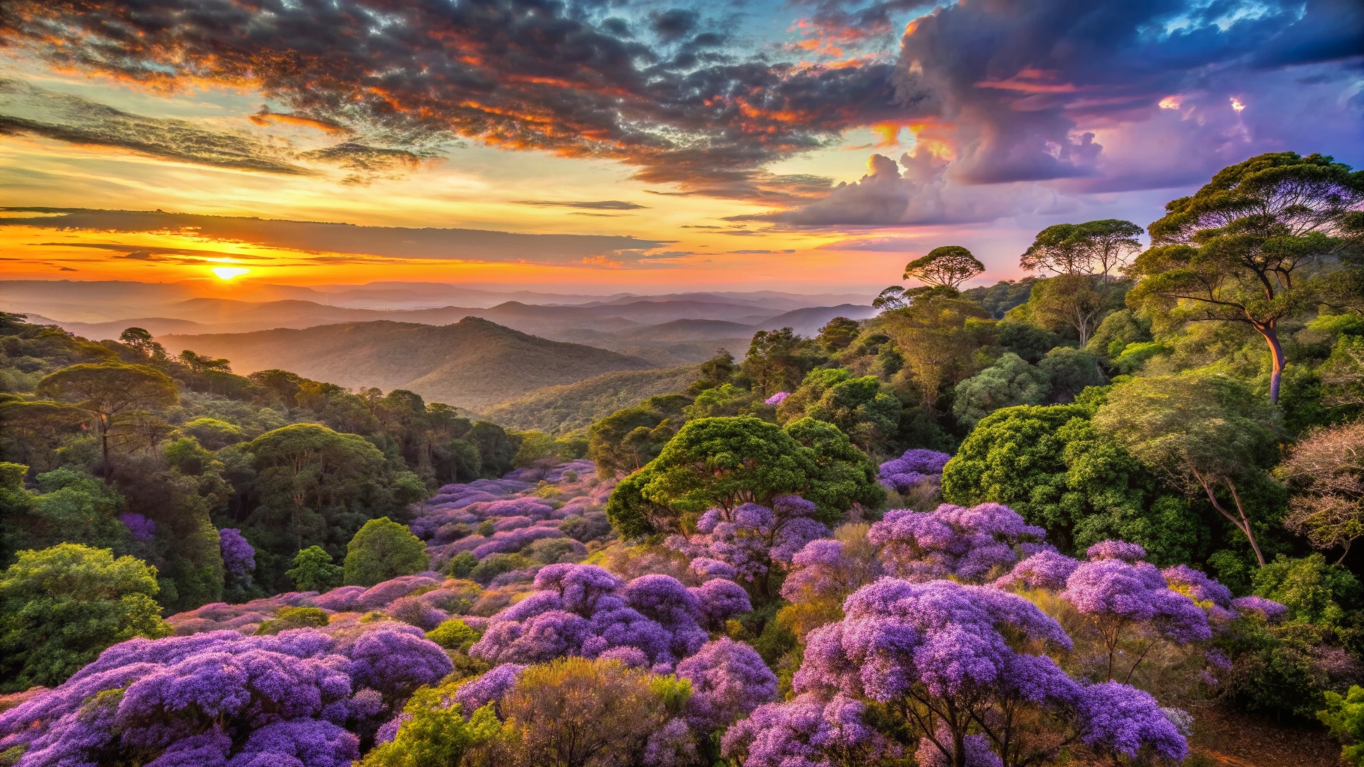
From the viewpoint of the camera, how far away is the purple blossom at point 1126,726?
6.85 meters

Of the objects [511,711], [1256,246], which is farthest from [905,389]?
[511,711]

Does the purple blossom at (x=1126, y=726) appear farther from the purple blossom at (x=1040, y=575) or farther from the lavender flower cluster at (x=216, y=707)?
Result: the lavender flower cluster at (x=216, y=707)

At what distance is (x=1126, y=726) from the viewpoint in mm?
6910

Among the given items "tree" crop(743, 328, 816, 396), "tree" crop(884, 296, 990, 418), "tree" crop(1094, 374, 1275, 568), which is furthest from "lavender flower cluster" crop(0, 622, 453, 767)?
"tree" crop(743, 328, 816, 396)

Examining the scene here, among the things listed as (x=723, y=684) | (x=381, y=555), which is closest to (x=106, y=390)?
(x=381, y=555)

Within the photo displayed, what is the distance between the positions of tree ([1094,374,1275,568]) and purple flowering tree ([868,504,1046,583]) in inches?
197

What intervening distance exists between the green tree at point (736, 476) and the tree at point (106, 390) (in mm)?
24300

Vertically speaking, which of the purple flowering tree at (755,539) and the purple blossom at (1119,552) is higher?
the purple blossom at (1119,552)

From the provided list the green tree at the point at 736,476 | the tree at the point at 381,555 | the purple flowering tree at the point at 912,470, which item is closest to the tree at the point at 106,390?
the tree at the point at 381,555

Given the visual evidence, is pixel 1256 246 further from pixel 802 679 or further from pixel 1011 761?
pixel 802 679

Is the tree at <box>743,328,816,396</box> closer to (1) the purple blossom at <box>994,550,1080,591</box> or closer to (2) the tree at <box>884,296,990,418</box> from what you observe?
(2) the tree at <box>884,296,990,418</box>

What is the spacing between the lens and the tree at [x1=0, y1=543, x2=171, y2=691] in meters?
12.8

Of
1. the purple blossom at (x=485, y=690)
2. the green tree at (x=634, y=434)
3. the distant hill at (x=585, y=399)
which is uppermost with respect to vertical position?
the purple blossom at (x=485, y=690)

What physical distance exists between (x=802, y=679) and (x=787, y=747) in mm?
984
